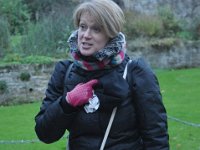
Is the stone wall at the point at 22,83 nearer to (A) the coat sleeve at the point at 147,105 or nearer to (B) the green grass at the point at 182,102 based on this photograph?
(B) the green grass at the point at 182,102

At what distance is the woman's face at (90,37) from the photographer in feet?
8.73

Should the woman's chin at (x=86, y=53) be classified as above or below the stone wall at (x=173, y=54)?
above

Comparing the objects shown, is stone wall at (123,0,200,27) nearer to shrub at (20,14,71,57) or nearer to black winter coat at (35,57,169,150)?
shrub at (20,14,71,57)

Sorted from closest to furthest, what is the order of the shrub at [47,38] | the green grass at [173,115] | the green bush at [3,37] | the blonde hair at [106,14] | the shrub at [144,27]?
1. the blonde hair at [106,14]
2. the green grass at [173,115]
3. the green bush at [3,37]
4. the shrub at [47,38]
5. the shrub at [144,27]

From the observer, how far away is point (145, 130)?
2.70 m

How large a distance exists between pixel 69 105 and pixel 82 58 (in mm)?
258

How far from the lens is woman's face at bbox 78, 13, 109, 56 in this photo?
2660 mm

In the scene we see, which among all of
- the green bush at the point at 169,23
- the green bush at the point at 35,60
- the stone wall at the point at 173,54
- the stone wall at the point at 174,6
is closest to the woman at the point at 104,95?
the green bush at the point at 35,60

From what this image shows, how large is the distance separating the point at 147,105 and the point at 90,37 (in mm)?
468

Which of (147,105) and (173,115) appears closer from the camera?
(147,105)

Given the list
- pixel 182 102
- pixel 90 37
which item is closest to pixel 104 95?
pixel 90 37

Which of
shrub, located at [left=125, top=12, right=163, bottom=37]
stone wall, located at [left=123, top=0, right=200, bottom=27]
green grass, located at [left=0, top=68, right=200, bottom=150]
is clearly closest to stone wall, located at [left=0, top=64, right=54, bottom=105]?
green grass, located at [left=0, top=68, right=200, bottom=150]

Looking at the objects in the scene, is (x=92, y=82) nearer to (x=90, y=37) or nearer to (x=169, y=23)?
(x=90, y=37)

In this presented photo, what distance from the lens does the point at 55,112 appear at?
2.68 m
